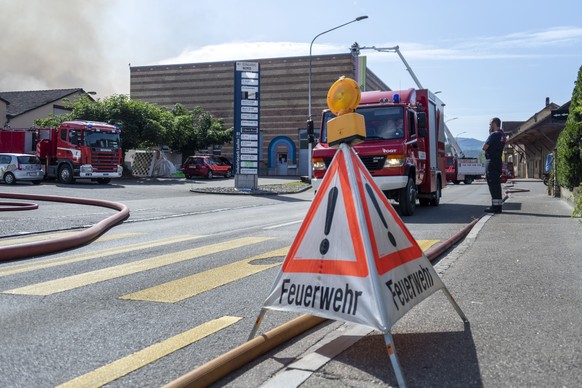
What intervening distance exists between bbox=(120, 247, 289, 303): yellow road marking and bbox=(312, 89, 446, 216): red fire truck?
6.26 m

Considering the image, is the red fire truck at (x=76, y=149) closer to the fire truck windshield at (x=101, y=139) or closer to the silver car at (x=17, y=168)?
the fire truck windshield at (x=101, y=139)

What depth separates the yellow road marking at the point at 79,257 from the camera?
7082 millimetres

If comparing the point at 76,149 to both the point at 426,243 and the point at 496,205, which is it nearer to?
the point at 496,205

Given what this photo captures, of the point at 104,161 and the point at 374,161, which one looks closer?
the point at 374,161

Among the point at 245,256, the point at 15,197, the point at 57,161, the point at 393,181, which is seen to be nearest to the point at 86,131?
the point at 57,161

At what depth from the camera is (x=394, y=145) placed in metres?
13.3

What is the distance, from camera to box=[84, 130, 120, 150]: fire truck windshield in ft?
101

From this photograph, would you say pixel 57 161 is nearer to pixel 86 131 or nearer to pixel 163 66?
pixel 86 131

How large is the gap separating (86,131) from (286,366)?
29.2 meters

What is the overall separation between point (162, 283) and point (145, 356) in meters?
2.34

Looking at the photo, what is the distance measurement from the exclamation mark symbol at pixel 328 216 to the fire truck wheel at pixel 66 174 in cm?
2862

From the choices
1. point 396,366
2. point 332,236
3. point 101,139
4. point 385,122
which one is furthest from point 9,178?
point 396,366

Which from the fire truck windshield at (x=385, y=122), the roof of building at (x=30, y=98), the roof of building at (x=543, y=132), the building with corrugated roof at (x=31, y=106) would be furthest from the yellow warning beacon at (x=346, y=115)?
the roof of building at (x=30, y=98)

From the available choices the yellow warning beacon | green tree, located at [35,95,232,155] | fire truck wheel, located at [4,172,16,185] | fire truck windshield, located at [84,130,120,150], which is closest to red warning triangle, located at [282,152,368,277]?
the yellow warning beacon
